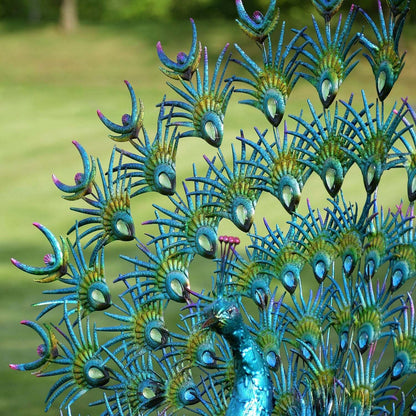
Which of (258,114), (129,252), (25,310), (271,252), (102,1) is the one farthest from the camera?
(102,1)

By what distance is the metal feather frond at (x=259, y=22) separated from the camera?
3020 mm

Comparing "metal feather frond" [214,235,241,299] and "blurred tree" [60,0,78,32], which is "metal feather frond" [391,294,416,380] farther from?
"blurred tree" [60,0,78,32]

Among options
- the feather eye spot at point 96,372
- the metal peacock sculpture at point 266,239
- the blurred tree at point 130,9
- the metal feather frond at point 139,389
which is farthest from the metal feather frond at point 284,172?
Result: the blurred tree at point 130,9

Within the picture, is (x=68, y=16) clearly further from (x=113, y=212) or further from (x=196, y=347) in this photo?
(x=196, y=347)

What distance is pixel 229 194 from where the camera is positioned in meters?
3.06

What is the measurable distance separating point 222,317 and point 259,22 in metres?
1.00

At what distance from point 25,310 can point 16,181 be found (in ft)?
13.8

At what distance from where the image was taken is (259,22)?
120 inches

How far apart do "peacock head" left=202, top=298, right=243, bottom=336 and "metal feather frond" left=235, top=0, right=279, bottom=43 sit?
925mm

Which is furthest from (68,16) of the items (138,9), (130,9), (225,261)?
(225,261)

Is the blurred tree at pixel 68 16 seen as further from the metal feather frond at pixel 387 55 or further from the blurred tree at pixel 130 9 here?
the metal feather frond at pixel 387 55

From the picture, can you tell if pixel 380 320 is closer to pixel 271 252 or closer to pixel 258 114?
pixel 271 252

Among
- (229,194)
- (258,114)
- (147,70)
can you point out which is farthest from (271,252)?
(147,70)

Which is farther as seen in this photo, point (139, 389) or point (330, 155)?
point (139, 389)
